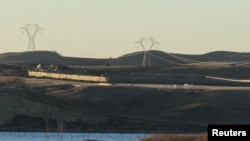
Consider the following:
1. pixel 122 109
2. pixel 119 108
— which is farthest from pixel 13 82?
pixel 122 109

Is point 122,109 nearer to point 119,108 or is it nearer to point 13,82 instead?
point 119,108

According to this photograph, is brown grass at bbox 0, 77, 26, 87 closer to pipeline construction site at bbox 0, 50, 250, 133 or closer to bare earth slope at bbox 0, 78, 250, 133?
pipeline construction site at bbox 0, 50, 250, 133

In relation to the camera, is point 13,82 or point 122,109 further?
point 13,82

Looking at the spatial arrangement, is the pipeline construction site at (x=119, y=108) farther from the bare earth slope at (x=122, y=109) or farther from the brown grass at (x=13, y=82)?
the brown grass at (x=13, y=82)

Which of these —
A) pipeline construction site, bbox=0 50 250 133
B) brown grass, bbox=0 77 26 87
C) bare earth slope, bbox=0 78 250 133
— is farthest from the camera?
brown grass, bbox=0 77 26 87

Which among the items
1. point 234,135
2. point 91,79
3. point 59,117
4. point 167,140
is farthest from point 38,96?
point 234,135

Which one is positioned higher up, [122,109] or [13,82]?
[13,82]

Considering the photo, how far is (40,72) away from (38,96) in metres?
53.7

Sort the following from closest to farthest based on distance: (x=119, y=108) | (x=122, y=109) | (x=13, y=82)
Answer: (x=122, y=109), (x=119, y=108), (x=13, y=82)

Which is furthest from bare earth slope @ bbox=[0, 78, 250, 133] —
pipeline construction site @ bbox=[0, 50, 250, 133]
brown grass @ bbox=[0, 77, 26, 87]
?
brown grass @ bbox=[0, 77, 26, 87]

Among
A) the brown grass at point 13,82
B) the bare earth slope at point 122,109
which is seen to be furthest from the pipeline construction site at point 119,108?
the brown grass at point 13,82

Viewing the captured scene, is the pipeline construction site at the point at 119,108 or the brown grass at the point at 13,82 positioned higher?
the brown grass at the point at 13,82

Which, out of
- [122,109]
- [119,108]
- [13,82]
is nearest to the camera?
[122,109]

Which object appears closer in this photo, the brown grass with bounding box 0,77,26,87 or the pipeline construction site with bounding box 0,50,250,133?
the pipeline construction site with bounding box 0,50,250,133
